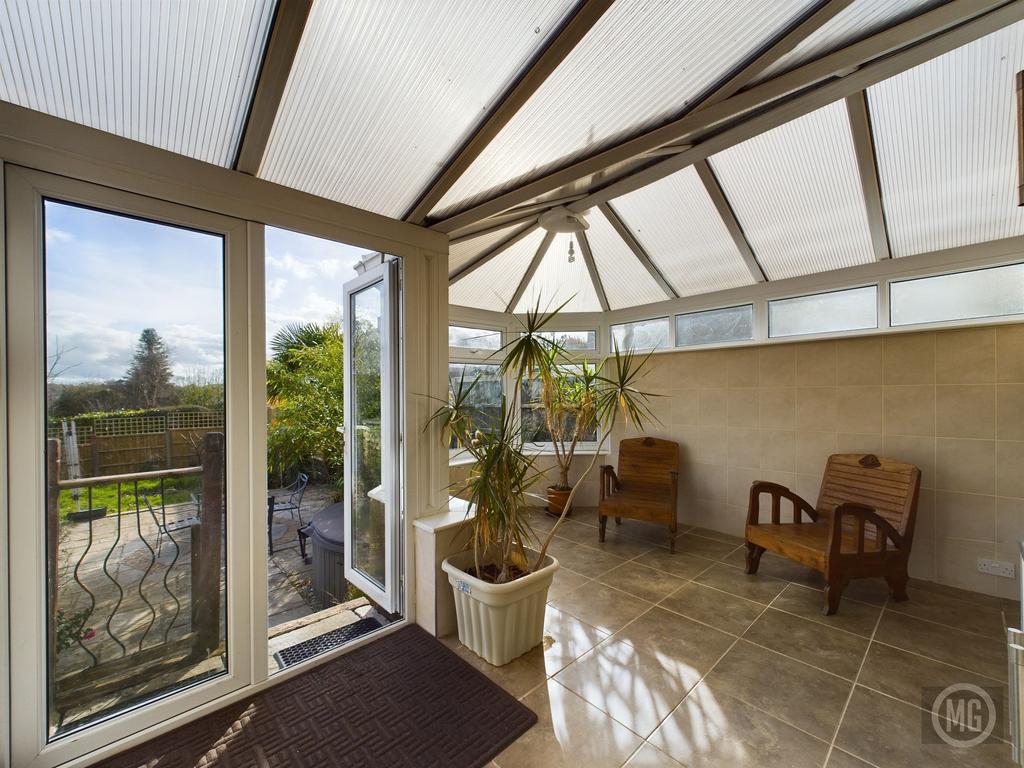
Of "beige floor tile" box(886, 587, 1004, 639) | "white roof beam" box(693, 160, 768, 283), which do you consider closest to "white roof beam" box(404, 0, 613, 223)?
"white roof beam" box(693, 160, 768, 283)

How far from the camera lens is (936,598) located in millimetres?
2717

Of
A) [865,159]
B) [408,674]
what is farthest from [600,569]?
[865,159]

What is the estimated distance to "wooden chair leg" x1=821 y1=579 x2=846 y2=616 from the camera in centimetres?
252

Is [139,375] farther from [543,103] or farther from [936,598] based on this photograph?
[936,598]

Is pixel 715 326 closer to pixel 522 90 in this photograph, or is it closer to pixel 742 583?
pixel 742 583

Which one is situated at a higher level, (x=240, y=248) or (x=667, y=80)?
(x=667, y=80)

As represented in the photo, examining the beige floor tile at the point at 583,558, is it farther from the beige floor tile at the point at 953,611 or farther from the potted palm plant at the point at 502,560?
the beige floor tile at the point at 953,611

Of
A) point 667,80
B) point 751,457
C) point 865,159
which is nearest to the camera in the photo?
point 667,80

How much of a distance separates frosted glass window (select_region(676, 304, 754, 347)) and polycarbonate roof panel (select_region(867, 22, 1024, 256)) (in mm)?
1221

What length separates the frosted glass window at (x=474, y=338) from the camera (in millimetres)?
4367

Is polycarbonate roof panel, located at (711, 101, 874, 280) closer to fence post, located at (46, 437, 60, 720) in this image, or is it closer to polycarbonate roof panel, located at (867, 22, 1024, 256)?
polycarbonate roof panel, located at (867, 22, 1024, 256)

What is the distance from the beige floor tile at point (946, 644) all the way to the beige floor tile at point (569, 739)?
1.82 meters

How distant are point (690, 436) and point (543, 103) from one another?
361cm

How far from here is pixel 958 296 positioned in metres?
2.90
